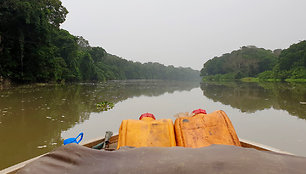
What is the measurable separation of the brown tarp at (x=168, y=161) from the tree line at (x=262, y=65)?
3938 cm

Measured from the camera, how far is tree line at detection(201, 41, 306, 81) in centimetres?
3631

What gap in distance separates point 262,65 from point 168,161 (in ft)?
211

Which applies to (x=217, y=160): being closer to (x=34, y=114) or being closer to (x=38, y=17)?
(x=34, y=114)

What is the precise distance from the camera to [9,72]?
15812 millimetres

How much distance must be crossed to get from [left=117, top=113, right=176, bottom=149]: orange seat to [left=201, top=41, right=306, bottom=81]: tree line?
39.1 meters

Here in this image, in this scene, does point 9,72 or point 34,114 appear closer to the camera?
point 34,114

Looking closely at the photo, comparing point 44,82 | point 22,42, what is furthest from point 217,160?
point 44,82

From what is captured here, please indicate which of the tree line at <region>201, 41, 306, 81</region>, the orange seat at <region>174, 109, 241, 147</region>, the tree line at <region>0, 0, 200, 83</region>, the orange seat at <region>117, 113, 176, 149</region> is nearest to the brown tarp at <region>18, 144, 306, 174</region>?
the orange seat at <region>117, 113, 176, 149</region>

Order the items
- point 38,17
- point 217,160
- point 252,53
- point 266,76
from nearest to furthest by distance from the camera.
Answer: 1. point 217,160
2. point 38,17
3. point 266,76
4. point 252,53

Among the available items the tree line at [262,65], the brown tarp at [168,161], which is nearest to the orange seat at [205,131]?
the brown tarp at [168,161]

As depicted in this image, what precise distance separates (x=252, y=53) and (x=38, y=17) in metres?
61.0

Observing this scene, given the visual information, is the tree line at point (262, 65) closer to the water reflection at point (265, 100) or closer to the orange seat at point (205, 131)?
the water reflection at point (265, 100)

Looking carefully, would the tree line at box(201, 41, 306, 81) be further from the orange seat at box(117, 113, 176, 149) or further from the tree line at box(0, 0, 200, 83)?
the tree line at box(0, 0, 200, 83)

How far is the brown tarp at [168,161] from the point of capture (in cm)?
101
